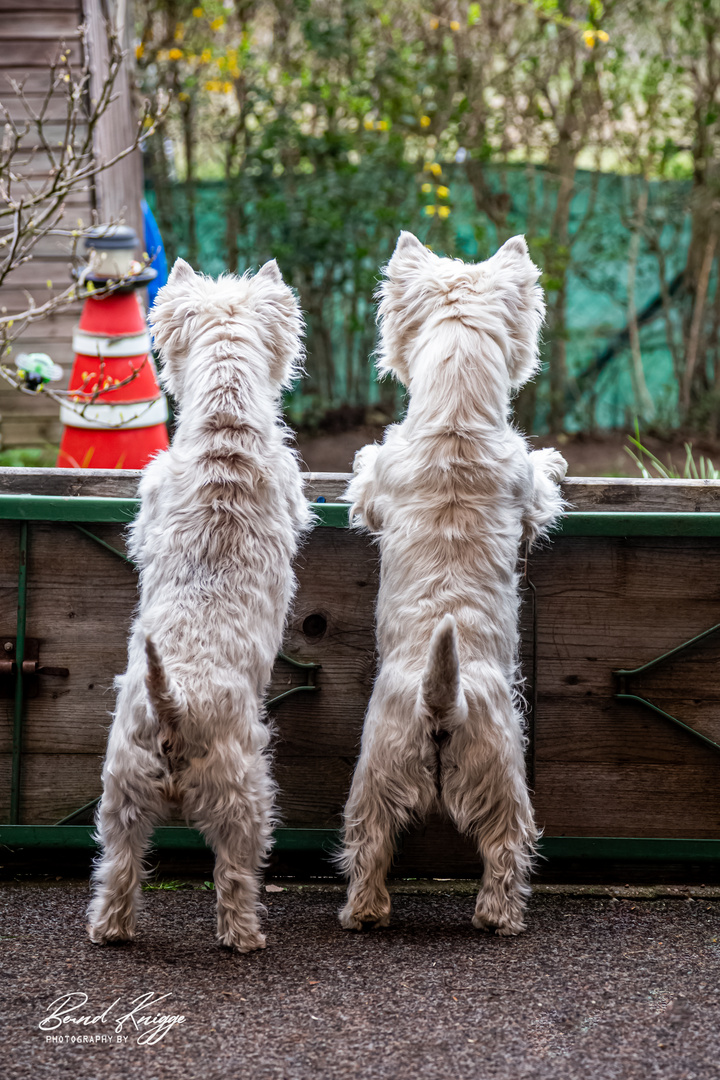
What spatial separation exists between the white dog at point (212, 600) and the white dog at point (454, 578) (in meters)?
0.32

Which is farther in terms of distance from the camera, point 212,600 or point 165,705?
point 212,600

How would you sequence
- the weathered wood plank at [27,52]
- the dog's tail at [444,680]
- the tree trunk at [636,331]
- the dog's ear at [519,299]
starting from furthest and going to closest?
the tree trunk at [636,331] → the weathered wood plank at [27,52] → the dog's ear at [519,299] → the dog's tail at [444,680]

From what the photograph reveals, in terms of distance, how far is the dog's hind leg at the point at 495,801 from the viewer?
2873mm

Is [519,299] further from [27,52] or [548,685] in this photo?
[27,52]

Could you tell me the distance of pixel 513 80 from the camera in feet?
32.6

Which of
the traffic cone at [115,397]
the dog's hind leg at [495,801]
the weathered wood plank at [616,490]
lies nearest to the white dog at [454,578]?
the dog's hind leg at [495,801]

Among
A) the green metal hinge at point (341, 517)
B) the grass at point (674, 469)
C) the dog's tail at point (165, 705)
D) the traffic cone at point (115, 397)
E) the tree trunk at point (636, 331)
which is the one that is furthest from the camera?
the tree trunk at point (636, 331)

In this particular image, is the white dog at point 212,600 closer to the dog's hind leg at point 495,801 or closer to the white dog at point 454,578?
the white dog at point 454,578

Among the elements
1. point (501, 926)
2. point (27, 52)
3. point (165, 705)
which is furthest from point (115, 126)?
point (501, 926)

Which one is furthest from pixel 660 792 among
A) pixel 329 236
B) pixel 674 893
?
pixel 329 236

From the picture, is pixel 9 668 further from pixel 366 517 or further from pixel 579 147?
pixel 579 147

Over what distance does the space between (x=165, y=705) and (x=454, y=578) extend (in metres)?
0.91

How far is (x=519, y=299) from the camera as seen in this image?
10.8 ft

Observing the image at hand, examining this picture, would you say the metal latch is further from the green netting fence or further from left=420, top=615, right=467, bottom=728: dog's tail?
the green netting fence
